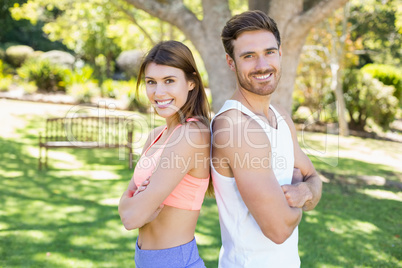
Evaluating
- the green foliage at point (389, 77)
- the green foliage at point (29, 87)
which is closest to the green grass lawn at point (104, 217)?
the green foliage at point (389, 77)

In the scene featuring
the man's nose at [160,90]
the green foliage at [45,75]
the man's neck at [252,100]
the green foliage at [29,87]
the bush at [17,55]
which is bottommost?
the man's neck at [252,100]

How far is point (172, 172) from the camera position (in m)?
1.85

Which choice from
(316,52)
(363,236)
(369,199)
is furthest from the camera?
(316,52)

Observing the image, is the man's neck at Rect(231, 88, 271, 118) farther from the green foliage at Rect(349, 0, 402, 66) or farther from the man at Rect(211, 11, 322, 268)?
the green foliage at Rect(349, 0, 402, 66)

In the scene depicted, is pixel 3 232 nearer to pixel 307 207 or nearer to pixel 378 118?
pixel 307 207

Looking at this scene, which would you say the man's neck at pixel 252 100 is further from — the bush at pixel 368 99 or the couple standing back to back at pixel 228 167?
the bush at pixel 368 99

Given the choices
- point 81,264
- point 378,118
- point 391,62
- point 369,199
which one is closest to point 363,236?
point 369,199

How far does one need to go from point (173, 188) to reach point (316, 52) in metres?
15.9

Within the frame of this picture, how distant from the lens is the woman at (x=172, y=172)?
1863mm

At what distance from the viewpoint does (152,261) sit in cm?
201

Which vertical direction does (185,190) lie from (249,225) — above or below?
above

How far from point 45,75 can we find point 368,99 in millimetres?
13147

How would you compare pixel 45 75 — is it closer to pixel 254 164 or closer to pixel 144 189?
pixel 144 189

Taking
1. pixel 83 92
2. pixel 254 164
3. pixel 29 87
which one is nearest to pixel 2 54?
pixel 29 87
